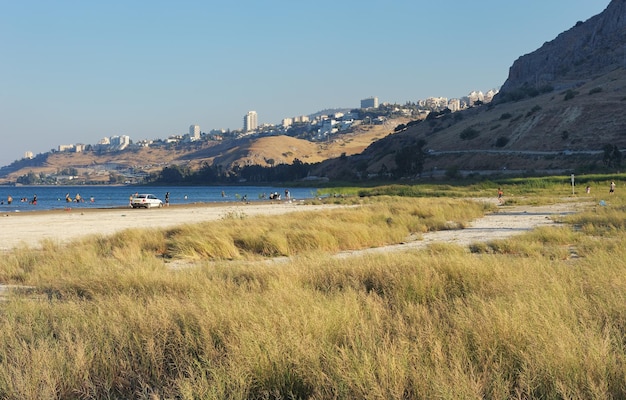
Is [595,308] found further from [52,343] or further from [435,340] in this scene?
[52,343]

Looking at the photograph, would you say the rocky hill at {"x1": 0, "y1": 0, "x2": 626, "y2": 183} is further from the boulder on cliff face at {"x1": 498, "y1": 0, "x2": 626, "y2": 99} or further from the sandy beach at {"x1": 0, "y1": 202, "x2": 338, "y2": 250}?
the sandy beach at {"x1": 0, "y1": 202, "x2": 338, "y2": 250}

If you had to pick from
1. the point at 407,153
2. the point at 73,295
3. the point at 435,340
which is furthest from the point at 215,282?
the point at 407,153

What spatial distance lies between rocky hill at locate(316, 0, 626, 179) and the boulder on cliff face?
0.35 m

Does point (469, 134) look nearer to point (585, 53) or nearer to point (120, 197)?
point (120, 197)

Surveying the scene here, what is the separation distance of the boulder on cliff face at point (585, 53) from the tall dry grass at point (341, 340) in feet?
476

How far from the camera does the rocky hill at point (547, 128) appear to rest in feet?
293

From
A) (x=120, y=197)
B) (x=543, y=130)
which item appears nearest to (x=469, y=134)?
(x=543, y=130)

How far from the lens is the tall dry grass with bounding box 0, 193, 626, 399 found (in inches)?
173

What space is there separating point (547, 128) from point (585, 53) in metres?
82.6

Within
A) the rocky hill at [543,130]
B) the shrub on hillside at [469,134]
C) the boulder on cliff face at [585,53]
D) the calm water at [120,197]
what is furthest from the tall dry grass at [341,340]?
the boulder on cliff face at [585,53]

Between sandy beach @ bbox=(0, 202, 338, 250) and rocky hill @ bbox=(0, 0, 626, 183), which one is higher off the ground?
rocky hill @ bbox=(0, 0, 626, 183)

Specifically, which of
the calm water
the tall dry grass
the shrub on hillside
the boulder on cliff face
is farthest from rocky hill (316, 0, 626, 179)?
the tall dry grass

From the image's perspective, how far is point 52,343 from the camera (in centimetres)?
579

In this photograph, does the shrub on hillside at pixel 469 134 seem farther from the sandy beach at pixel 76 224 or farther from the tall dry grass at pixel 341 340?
the tall dry grass at pixel 341 340
